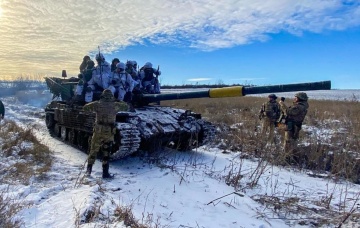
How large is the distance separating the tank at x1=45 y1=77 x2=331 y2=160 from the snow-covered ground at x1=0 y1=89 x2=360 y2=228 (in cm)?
66

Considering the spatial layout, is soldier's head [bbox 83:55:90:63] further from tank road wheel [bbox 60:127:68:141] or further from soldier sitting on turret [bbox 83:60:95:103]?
tank road wheel [bbox 60:127:68:141]

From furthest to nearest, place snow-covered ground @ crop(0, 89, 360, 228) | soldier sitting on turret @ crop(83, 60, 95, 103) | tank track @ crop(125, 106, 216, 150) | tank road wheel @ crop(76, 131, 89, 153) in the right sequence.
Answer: soldier sitting on turret @ crop(83, 60, 95, 103)
tank road wheel @ crop(76, 131, 89, 153)
tank track @ crop(125, 106, 216, 150)
snow-covered ground @ crop(0, 89, 360, 228)

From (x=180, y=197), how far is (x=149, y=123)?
2754 mm

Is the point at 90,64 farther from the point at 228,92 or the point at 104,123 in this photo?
the point at 228,92

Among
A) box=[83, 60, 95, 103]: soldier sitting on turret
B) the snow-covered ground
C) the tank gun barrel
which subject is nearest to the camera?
the snow-covered ground

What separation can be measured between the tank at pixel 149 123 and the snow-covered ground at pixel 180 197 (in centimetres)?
66

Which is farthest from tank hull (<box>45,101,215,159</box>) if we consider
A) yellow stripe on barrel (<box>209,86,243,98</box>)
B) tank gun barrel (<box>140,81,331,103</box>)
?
yellow stripe on barrel (<box>209,86,243,98</box>)

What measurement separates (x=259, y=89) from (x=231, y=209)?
2.38m

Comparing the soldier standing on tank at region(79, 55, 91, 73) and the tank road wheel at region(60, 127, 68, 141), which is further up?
the soldier standing on tank at region(79, 55, 91, 73)

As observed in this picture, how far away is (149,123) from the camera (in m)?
7.95

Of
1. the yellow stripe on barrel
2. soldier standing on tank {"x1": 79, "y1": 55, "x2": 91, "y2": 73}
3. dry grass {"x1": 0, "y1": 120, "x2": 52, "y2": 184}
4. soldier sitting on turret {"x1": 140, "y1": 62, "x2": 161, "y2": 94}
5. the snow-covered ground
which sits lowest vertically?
the snow-covered ground

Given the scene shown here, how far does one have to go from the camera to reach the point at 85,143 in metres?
9.35

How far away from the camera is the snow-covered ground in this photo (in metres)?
4.52

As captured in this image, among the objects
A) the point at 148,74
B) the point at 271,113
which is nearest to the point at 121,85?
the point at 148,74
